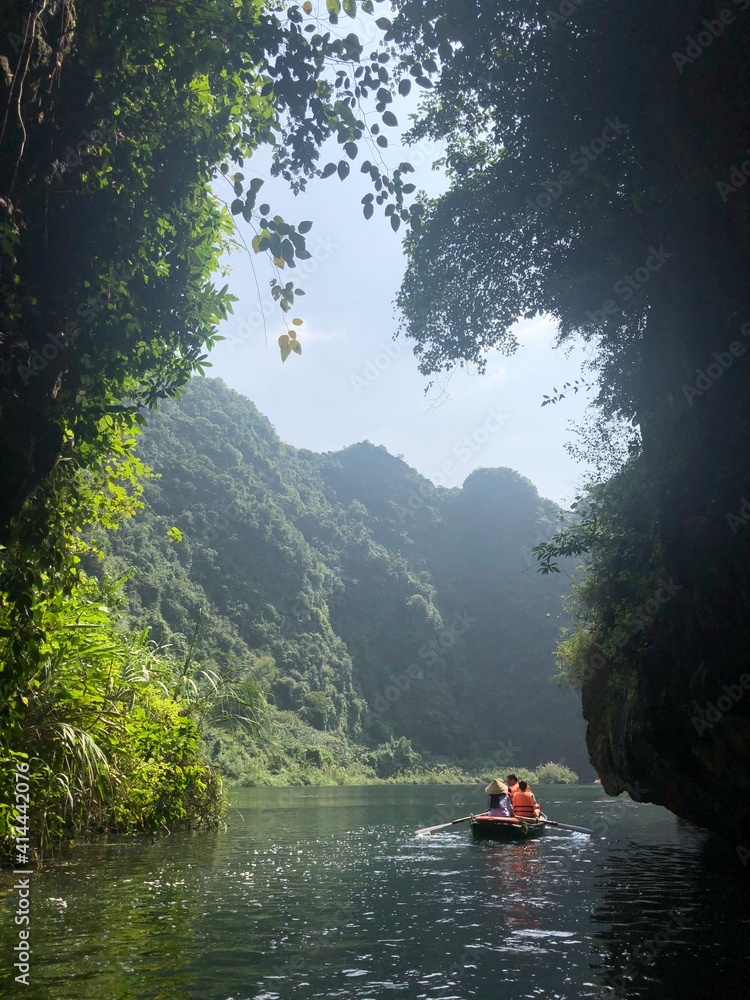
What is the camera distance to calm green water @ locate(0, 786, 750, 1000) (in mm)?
5496

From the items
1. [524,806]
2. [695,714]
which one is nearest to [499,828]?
[524,806]

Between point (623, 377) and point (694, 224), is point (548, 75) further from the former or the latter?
point (623, 377)

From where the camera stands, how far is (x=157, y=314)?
590 centimetres

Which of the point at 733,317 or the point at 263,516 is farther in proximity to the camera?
the point at 263,516

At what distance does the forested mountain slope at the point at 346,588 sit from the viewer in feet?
243

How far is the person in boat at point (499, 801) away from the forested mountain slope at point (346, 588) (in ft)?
154

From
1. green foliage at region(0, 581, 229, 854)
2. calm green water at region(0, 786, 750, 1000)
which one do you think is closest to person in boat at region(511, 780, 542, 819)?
calm green water at region(0, 786, 750, 1000)

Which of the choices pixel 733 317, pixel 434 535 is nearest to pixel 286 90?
pixel 733 317

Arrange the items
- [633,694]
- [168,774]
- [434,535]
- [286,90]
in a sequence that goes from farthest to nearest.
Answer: [434,535] → [168,774] → [633,694] → [286,90]

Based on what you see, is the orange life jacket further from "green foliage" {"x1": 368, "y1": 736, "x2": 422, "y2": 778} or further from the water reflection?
"green foliage" {"x1": 368, "y1": 736, "x2": 422, "y2": 778}

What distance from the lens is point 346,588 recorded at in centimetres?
9706

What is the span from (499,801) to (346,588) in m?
80.4

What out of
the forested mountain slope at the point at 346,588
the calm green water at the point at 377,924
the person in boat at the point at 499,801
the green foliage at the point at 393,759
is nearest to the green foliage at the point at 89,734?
the calm green water at the point at 377,924

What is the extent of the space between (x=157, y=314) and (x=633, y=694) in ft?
30.9
